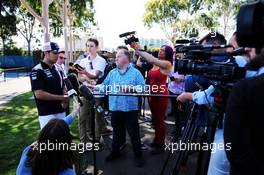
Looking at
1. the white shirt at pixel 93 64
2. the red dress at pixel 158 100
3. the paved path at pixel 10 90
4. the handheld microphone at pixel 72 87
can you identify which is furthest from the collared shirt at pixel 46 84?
the paved path at pixel 10 90

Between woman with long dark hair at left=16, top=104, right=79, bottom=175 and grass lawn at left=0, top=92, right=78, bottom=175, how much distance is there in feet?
7.61

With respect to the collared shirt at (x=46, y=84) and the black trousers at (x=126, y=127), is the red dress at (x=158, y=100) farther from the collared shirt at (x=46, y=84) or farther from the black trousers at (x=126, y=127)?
the collared shirt at (x=46, y=84)

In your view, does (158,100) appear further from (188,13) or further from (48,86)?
(188,13)

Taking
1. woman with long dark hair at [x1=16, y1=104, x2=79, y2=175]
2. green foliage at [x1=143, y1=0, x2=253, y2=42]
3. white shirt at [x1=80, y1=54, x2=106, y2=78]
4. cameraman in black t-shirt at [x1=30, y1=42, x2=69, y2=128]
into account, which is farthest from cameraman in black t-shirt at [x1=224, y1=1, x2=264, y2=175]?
green foliage at [x1=143, y1=0, x2=253, y2=42]

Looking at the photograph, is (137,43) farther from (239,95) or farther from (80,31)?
(80,31)

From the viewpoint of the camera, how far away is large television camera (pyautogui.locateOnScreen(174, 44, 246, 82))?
6.00 feet

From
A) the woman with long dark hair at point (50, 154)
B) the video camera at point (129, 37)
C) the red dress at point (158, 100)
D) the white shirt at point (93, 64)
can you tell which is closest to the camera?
the woman with long dark hair at point (50, 154)

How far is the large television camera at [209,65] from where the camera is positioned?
1.83 metres

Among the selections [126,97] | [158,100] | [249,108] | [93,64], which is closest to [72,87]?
[126,97]

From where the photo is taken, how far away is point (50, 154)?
1988 mm

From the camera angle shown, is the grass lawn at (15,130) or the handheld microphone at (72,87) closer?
the handheld microphone at (72,87)

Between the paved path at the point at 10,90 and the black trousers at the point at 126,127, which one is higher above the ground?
the black trousers at the point at 126,127

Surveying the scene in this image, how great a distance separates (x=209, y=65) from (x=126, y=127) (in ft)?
8.61

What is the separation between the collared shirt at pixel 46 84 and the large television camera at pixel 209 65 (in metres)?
1.99
